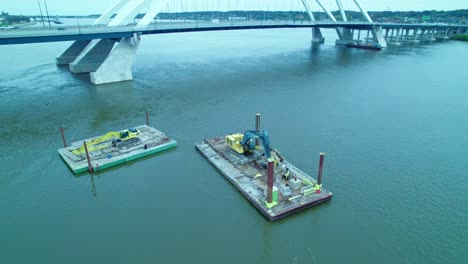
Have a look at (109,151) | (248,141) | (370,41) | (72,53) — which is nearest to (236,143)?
(248,141)

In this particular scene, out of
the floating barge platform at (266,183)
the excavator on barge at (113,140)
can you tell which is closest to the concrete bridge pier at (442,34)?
the floating barge platform at (266,183)

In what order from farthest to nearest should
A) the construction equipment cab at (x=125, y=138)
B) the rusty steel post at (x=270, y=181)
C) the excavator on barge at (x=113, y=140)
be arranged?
1. the construction equipment cab at (x=125, y=138)
2. the excavator on barge at (x=113, y=140)
3. the rusty steel post at (x=270, y=181)

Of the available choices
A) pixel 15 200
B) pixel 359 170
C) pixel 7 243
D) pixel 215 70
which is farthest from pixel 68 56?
pixel 359 170

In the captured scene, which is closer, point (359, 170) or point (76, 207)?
Result: point (76, 207)

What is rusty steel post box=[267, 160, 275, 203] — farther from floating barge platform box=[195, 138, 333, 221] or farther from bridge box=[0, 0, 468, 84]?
bridge box=[0, 0, 468, 84]

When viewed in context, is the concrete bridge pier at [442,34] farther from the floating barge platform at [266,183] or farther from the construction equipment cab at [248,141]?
the floating barge platform at [266,183]

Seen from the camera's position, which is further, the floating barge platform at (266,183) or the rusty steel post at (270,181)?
the floating barge platform at (266,183)

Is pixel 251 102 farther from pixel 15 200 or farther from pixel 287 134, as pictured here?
pixel 15 200
